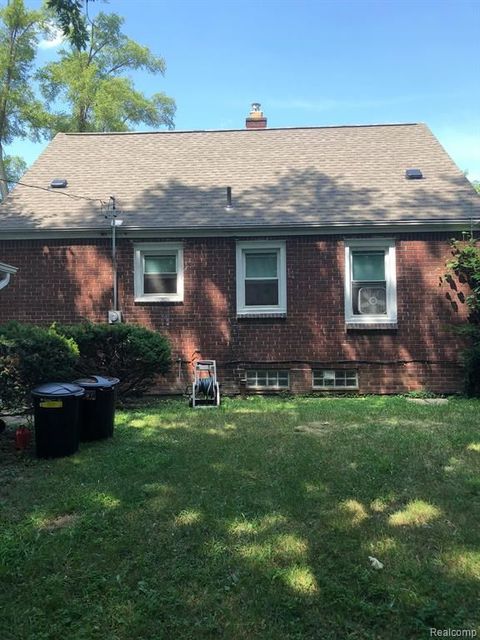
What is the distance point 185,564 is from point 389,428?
171 inches

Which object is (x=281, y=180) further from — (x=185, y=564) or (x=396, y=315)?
(x=185, y=564)

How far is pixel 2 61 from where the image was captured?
88.7 feet

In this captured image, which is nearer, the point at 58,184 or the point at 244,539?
the point at 244,539

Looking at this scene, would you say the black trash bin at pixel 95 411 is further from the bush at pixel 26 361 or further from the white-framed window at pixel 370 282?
the white-framed window at pixel 370 282

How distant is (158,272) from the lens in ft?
36.1

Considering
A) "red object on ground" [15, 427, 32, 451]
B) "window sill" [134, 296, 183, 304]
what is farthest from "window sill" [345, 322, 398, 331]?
"red object on ground" [15, 427, 32, 451]

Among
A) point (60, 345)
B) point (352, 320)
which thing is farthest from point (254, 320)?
point (60, 345)

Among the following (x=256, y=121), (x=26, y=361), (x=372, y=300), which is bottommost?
(x=26, y=361)

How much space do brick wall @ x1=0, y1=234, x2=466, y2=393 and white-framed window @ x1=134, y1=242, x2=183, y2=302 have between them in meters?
0.15

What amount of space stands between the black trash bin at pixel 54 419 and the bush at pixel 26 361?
2.92ft

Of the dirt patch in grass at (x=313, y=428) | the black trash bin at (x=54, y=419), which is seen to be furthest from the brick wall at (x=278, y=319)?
the black trash bin at (x=54, y=419)

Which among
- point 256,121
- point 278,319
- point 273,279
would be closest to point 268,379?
point 278,319

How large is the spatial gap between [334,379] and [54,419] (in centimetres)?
620

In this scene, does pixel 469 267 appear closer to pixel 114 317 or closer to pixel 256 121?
pixel 114 317
